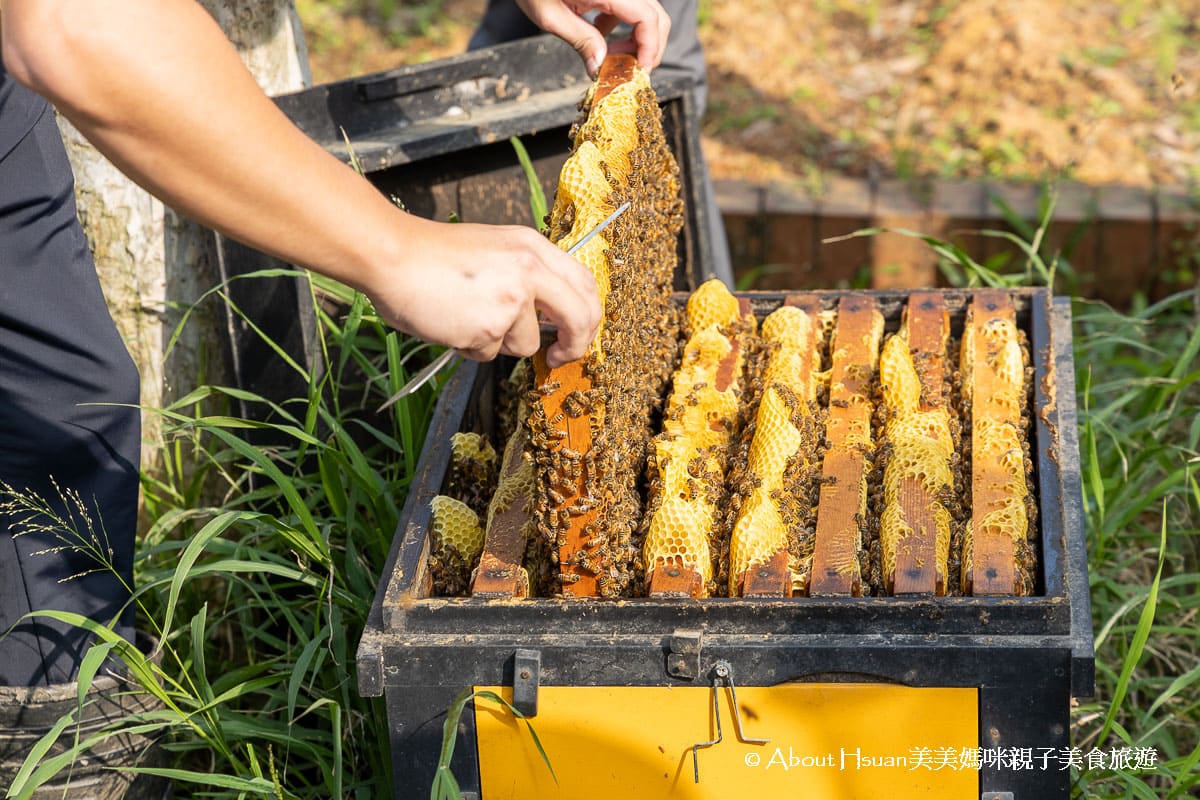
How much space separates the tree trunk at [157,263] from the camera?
110 inches

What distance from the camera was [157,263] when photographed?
2867 mm

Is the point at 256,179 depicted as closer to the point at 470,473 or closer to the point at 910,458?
the point at 470,473

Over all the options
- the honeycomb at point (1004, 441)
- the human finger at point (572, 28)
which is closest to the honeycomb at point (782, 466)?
the honeycomb at point (1004, 441)

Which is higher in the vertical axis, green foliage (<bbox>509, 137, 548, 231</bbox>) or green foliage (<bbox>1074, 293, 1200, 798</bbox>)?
green foliage (<bbox>509, 137, 548, 231</bbox>)

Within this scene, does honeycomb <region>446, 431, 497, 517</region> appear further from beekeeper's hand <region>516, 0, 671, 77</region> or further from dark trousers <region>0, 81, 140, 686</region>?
beekeeper's hand <region>516, 0, 671, 77</region>

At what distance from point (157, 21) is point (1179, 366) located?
2.62 meters

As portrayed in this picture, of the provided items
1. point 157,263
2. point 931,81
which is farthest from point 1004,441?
point 931,81

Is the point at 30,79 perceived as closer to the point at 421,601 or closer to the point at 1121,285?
the point at 421,601

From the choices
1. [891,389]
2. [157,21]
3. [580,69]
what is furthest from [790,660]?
[580,69]

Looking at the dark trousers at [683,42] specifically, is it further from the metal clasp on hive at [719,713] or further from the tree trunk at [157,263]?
the metal clasp on hive at [719,713]

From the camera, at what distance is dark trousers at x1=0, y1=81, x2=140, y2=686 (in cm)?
212

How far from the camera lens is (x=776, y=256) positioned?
4.54 m

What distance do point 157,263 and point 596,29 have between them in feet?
3.83

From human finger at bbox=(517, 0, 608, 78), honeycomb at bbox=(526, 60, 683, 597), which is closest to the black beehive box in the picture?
honeycomb at bbox=(526, 60, 683, 597)
